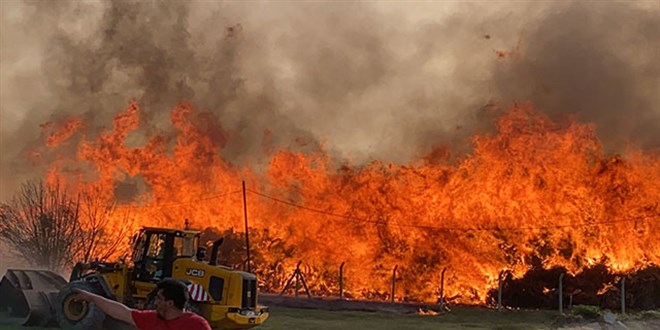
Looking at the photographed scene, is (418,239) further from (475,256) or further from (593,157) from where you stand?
(593,157)

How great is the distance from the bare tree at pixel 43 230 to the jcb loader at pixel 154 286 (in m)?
11.3

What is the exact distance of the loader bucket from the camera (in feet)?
60.7

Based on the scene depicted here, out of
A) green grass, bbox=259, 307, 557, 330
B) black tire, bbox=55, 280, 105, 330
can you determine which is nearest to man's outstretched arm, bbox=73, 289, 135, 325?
black tire, bbox=55, 280, 105, 330

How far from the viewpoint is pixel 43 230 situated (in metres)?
30.0

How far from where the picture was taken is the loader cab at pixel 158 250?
17.7 metres

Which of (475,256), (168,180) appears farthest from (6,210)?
(475,256)

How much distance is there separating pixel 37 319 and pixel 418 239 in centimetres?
2372

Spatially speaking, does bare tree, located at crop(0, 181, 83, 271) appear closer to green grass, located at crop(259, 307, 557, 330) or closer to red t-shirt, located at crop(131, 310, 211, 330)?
green grass, located at crop(259, 307, 557, 330)

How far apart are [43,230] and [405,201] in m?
19.1

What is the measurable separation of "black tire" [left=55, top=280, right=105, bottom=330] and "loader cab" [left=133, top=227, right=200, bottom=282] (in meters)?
1.34

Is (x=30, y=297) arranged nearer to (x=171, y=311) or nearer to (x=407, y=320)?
(x=407, y=320)

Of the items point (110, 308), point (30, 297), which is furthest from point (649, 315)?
point (110, 308)

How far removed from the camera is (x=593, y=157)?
122ft

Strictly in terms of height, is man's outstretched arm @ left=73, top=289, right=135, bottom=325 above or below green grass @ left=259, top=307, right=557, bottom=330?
above
